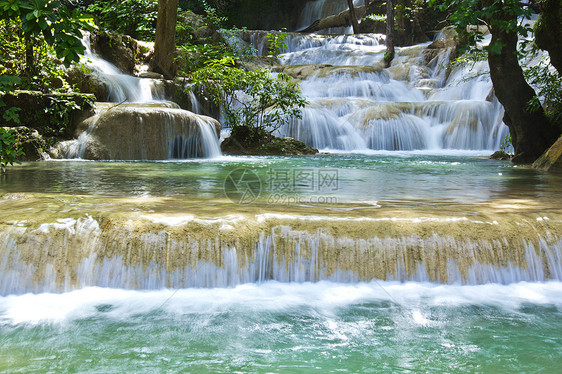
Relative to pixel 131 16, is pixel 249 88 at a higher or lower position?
lower

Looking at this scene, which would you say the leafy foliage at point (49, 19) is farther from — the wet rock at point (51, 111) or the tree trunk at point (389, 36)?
the tree trunk at point (389, 36)

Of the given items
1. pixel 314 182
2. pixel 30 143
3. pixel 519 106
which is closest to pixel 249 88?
pixel 30 143

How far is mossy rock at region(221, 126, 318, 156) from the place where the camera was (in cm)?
1299

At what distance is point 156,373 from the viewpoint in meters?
2.31

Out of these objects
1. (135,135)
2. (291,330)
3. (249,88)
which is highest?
(249,88)

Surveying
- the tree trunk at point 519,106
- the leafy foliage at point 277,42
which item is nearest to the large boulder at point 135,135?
the leafy foliage at point 277,42

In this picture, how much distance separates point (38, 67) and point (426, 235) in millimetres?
9995

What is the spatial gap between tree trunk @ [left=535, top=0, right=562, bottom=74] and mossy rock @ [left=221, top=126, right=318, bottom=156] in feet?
21.2

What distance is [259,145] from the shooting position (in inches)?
519

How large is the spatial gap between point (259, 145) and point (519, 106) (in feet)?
21.2

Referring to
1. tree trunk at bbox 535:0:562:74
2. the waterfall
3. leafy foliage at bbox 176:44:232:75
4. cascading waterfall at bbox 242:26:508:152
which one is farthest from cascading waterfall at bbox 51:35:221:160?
tree trunk at bbox 535:0:562:74

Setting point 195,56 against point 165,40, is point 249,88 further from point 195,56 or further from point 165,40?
point 165,40

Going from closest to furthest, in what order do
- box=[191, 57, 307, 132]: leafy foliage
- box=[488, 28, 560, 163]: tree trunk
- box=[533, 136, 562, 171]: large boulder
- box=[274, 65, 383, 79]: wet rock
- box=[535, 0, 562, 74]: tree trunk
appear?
box=[535, 0, 562, 74]: tree trunk < box=[533, 136, 562, 171]: large boulder < box=[488, 28, 560, 163]: tree trunk < box=[191, 57, 307, 132]: leafy foliage < box=[274, 65, 383, 79]: wet rock

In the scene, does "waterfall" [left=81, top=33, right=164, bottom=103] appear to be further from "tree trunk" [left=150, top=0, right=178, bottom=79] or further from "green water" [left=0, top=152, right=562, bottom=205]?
"green water" [left=0, top=152, right=562, bottom=205]
